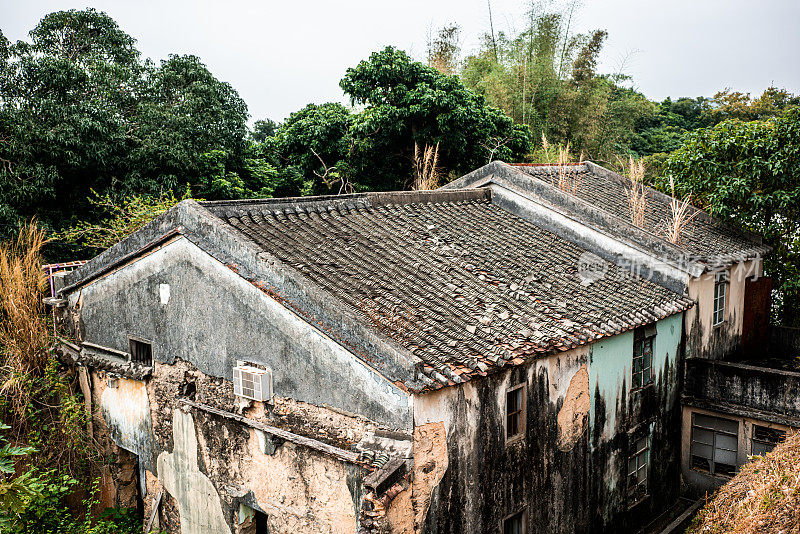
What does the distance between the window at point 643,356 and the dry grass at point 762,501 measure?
2253mm

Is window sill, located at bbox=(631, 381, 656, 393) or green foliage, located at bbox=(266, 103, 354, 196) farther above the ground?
green foliage, located at bbox=(266, 103, 354, 196)

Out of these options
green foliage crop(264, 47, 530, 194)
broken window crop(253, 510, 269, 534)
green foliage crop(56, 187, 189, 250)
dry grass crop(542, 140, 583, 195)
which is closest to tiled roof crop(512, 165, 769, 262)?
dry grass crop(542, 140, 583, 195)

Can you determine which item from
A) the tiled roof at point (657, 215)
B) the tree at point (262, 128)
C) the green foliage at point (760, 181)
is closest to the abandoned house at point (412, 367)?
the tiled roof at point (657, 215)

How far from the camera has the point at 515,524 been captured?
7555mm

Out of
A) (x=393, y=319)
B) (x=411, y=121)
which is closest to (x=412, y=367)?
(x=393, y=319)

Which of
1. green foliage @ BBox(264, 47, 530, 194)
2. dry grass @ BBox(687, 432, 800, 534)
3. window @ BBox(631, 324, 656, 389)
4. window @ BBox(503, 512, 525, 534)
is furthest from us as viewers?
green foliage @ BBox(264, 47, 530, 194)

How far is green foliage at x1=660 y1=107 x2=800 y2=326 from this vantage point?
39.9 feet

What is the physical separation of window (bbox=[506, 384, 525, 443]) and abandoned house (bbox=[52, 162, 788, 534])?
25mm

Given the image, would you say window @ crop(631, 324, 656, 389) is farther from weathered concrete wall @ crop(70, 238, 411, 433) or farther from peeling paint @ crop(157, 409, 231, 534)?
peeling paint @ crop(157, 409, 231, 534)

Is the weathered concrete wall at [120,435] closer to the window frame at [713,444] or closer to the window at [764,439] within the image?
the window frame at [713,444]

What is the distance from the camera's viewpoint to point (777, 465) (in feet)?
21.9

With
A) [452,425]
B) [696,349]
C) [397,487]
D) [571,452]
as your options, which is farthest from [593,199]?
[397,487]

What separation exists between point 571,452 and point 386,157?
1282 cm

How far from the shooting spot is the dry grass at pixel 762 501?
5645 mm
